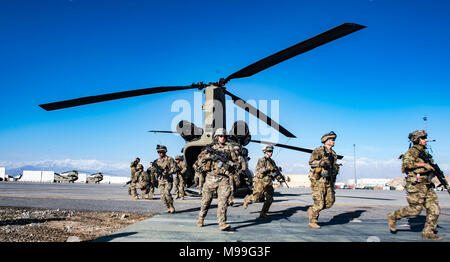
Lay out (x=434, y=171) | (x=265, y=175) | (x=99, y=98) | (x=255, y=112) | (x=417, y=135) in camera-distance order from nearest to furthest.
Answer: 1. (x=434, y=171)
2. (x=417, y=135)
3. (x=265, y=175)
4. (x=99, y=98)
5. (x=255, y=112)

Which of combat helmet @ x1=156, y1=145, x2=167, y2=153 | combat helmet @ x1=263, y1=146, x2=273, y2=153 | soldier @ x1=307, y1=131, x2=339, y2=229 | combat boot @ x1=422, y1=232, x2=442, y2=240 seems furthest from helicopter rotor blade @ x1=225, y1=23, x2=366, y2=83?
combat boot @ x1=422, y1=232, x2=442, y2=240

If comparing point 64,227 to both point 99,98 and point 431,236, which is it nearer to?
point 99,98

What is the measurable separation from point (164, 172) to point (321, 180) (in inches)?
177

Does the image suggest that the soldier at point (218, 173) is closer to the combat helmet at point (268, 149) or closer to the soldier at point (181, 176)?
the combat helmet at point (268, 149)

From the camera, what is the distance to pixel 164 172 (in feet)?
26.4

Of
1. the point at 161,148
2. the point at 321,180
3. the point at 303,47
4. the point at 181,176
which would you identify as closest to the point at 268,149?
the point at 321,180

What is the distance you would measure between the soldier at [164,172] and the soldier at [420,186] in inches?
209

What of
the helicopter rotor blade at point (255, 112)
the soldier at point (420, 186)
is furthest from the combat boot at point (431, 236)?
the helicopter rotor blade at point (255, 112)

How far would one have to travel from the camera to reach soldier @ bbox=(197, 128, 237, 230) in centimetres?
526

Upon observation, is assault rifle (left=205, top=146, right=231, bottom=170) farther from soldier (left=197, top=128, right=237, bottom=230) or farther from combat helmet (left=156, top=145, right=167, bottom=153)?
combat helmet (left=156, top=145, right=167, bottom=153)

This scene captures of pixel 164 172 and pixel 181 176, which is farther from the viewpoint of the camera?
pixel 181 176

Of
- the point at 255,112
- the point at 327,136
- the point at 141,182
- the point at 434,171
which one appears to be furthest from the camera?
the point at 141,182
